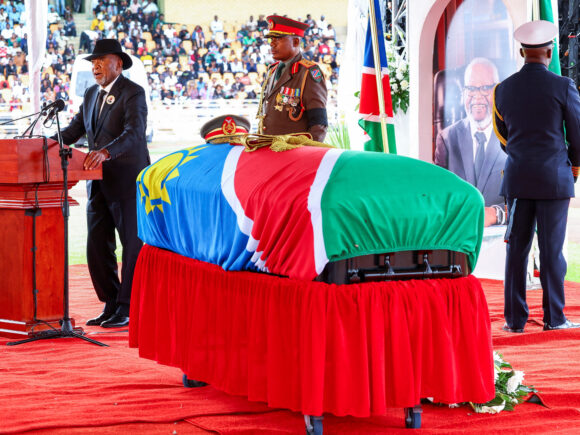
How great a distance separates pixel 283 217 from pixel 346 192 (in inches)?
8.0

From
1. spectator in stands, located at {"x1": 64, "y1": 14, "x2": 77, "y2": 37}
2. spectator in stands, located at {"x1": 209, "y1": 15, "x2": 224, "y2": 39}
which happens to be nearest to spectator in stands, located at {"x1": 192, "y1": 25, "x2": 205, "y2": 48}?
spectator in stands, located at {"x1": 209, "y1": 15, "x2": 224, "y2": 39}

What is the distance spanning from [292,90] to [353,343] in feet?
6.89

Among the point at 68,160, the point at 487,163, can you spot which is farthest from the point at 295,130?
the point at 487,163

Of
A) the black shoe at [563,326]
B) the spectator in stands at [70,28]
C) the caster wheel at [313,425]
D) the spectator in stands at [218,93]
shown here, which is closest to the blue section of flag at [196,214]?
the caster wheel at [313,425]

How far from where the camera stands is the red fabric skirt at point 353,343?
239 centimetres

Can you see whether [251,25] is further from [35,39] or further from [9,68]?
[35,39]

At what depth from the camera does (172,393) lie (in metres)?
3.25

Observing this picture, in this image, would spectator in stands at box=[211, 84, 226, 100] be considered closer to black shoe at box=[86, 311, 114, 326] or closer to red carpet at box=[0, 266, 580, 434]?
black shoe at box=[86, 311, 114, 326]

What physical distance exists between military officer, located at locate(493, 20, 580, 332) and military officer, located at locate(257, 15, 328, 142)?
1.03 meters

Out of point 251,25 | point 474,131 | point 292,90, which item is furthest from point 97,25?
point 292,90

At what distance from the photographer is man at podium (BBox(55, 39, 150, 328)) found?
4.68 metres

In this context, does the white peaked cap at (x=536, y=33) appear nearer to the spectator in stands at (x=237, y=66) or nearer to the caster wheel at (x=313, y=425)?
the caster wheel at (x=313, y=425)

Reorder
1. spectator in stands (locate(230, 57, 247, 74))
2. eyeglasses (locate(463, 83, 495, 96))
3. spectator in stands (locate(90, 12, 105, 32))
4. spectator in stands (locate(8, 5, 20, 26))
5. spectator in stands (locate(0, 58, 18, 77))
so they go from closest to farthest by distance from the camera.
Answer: eyeglasses (locate(463, 83, 495, 96)) → spectator in stands (locate(0, 58, 18, 77)) → spectator in stands (locate(230, 57, 247, 74)) → spectator in stands (locate(90, 12, 105, 32)) → spectator in stands (locate(8, 5, 20, 26))

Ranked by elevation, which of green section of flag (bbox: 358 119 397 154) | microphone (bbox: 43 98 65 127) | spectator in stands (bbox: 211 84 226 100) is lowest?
green section of flag (bbox: 358 119 397 154)
